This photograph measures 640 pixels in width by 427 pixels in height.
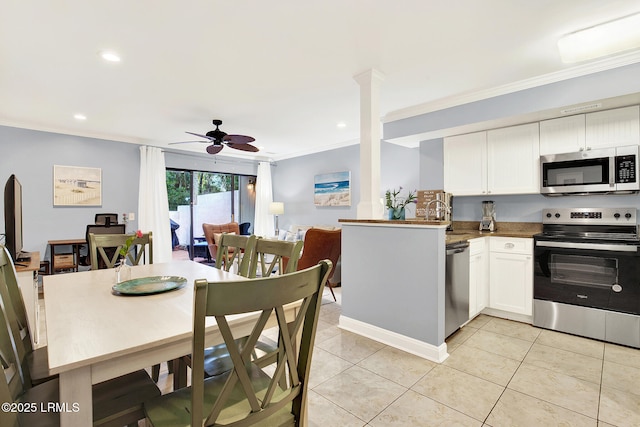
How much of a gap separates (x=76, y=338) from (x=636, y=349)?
3.74m

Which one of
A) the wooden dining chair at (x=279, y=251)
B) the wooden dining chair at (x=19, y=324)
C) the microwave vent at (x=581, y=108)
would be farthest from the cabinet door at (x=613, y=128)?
the wooden dining chair at (x=19, y=324)

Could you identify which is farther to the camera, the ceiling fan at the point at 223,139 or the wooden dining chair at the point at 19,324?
the ceiling fan at the point at 223,139

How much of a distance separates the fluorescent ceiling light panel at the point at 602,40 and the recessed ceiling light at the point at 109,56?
352 centimetres

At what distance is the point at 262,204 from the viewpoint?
7.41m

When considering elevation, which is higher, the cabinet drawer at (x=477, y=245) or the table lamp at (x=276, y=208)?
the table lamp at (x=276, y=208)

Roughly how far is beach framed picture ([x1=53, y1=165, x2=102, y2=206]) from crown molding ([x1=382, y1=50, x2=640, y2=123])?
480 cm

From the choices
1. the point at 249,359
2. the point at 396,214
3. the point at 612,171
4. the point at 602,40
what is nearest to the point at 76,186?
the point at 396,214

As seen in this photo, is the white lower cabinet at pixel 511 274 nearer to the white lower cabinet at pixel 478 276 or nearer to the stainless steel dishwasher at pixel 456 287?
the white lower cabinet at pixel 478 276

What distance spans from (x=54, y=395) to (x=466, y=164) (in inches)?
155

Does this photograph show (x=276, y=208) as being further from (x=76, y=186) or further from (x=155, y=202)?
(x=76, y=186)

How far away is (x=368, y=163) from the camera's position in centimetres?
296

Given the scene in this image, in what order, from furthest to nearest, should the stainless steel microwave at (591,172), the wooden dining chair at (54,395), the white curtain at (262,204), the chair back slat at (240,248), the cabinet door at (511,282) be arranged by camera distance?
the white curtain at (262,204) → the cabinet door at (511,282) → the stainless steel microwave at (591,172) → the chair back slat at (240,248) → the wooden dining chair at (54,395)

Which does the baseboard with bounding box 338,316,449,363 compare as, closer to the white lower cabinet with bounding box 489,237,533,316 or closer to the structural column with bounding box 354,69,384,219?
the structural column with bounding box 354,69,384,219

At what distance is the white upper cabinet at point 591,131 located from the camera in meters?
2.73
